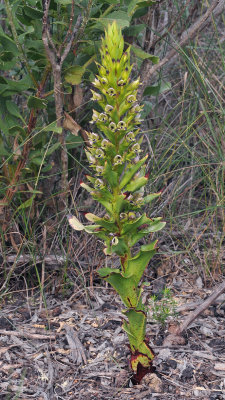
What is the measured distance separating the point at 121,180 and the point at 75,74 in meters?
0.96

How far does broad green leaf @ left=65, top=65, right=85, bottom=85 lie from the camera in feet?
8.23

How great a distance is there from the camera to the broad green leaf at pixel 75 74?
2510mm

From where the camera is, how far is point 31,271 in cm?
282

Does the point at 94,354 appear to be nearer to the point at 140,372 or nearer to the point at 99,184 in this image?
the point at 140,372

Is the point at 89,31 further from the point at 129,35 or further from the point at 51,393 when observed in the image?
the point at 51,393

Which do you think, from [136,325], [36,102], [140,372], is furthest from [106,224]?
[36,102]

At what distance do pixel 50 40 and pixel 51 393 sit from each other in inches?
62.6

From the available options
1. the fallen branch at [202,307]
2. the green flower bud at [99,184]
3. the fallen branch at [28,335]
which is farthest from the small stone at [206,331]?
the green flower bud at [99,184]

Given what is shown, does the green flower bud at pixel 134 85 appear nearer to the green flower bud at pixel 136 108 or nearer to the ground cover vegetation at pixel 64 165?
the green flower bud at pixel 136 108

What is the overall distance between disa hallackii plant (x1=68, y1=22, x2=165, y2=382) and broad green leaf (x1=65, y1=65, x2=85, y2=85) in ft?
2.34

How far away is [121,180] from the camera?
181cm

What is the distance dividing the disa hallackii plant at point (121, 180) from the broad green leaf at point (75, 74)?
71 centimetres

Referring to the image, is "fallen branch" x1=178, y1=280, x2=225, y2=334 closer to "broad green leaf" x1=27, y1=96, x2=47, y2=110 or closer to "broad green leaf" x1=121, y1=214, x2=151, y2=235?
"broad green leaf" x1=121, y1=214, x2=151, y2=235

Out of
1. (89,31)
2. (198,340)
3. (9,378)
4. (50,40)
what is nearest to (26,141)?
(50,40)
